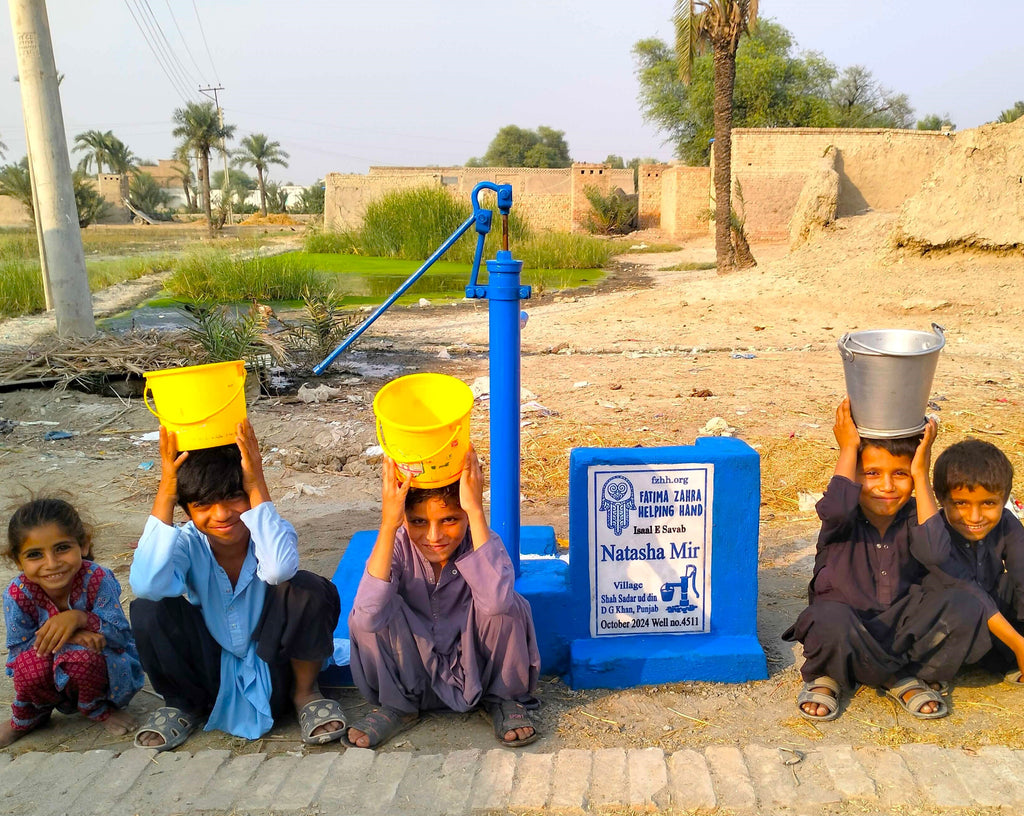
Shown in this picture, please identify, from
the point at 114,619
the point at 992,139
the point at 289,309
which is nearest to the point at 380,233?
the point at 289,309

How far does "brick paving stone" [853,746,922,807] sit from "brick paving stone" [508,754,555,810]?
78 centimetres

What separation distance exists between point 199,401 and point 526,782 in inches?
50.9

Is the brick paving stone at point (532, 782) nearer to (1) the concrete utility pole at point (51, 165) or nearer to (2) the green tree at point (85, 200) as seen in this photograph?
(1) the concrete utility pole at point (51, 165)

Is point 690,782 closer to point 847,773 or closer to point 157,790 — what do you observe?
point 847,773

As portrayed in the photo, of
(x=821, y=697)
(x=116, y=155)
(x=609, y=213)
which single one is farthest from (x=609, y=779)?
(x=116, y=155)

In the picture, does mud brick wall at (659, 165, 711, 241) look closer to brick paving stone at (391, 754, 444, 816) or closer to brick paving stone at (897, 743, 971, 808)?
brick paving stone at (897, 743, 971, 808)

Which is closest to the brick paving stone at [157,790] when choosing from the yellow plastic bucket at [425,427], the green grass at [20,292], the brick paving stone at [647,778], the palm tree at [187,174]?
the yellow plastic bucket at [425,427]

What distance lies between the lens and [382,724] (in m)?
2.42

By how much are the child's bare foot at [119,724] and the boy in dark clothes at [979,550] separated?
2356 millimetres

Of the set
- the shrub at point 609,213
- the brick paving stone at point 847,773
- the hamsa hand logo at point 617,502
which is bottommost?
the brick paving stone at point 847,773

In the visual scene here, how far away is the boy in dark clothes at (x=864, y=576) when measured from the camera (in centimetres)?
243

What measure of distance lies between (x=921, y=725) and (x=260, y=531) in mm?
1921

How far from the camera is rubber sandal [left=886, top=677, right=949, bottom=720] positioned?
7.91 ft

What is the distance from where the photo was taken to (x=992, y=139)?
1036 centimetres
